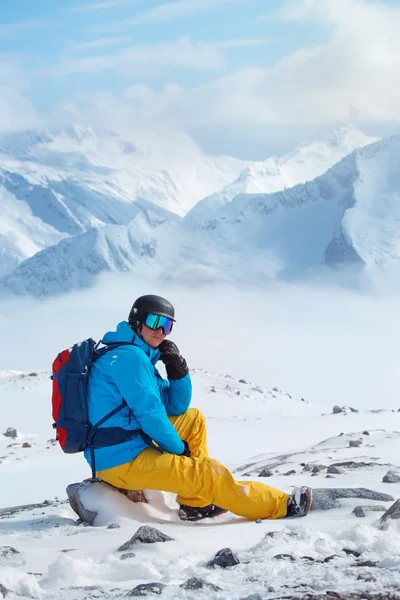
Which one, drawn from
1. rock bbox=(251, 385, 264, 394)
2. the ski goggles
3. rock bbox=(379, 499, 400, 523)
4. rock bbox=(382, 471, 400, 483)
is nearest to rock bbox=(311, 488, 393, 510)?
rock bbox=(382, 471, 400, 483)

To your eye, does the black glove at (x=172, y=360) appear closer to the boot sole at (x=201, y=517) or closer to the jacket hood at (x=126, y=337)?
the jacket hood at (x=126, y=337)

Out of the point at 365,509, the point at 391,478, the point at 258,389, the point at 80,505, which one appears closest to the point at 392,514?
the point at 365,509

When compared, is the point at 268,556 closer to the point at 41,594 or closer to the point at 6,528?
the point at 41,594

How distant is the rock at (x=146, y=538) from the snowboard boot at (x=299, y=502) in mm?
1269

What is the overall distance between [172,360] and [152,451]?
0.91m

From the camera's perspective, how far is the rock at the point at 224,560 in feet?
14.3

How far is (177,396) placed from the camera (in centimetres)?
675

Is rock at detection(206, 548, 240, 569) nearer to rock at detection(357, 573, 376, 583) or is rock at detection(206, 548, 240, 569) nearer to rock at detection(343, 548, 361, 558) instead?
rock at detection(343, 548, 361, 558)

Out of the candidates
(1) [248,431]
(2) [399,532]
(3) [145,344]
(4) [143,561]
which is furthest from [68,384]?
(1) [248,431]

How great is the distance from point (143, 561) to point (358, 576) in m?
1.41

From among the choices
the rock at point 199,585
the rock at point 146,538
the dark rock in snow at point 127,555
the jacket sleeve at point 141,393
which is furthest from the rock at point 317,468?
the rock at point 199,585

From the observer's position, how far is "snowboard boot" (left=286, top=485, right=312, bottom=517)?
5.97 metres

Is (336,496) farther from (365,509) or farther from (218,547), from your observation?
(218,547)

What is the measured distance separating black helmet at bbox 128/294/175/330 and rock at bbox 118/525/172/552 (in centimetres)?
190
